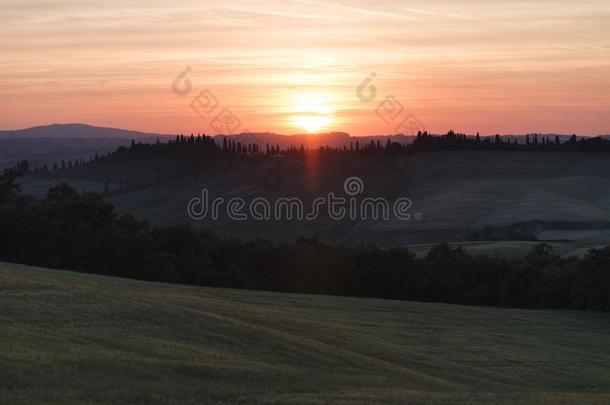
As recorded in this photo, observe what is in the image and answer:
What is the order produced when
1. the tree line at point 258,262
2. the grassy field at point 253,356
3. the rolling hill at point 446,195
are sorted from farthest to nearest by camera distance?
the rolling hill at point 446,195, the tree line at point 258,262, the grassy field at point 253,356

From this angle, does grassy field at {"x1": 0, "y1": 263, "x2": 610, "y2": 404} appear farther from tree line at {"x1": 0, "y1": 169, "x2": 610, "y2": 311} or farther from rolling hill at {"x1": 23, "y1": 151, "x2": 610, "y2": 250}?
rolling hill at {"x1": 23, "y1": 151, "x2": 610, "y2": 250}

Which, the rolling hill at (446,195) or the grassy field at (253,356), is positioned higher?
the rolling hill at (446,195)

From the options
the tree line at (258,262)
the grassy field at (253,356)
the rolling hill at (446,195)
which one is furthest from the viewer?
the rolling hill at (446,195)

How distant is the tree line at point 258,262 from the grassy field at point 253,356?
25240mm

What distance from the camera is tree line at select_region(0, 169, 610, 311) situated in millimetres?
69312

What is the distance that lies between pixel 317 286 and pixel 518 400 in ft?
171

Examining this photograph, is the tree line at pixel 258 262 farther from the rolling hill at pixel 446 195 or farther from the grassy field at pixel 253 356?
the rolling hill at pixel 446 195

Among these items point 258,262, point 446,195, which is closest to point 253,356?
point 258,262

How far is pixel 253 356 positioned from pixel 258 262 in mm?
51027

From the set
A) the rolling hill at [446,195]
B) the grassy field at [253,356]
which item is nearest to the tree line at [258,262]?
the grassy field at [253,356]

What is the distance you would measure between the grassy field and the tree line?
2524 centimetres

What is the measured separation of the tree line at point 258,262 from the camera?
69.3 m

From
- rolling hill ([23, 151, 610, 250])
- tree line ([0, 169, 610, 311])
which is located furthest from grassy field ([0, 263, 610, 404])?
rolling hill ([23, 151, 610, 250])

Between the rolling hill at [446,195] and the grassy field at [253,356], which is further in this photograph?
the rolling hill at [446,195]
